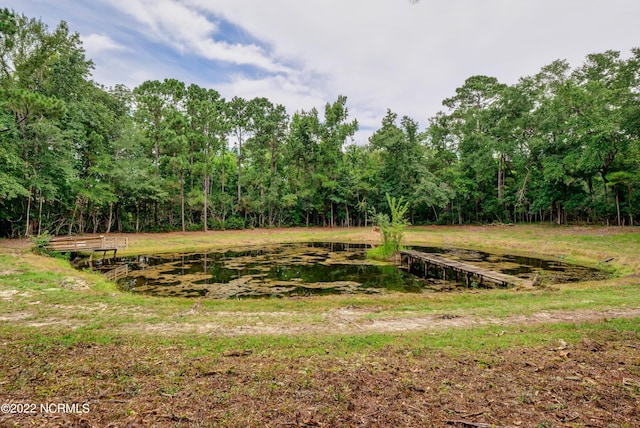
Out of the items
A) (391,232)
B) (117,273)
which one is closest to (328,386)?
(117,273)

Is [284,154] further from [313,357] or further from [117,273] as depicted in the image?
[313,357]

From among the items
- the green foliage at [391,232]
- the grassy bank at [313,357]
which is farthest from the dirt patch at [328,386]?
the green foliage at [391,232]

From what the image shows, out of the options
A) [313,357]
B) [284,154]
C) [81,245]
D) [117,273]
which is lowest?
[117,273]

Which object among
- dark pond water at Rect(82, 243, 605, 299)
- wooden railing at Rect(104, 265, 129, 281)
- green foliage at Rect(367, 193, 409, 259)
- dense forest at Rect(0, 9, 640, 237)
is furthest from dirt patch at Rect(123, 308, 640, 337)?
dense forest at Rect(0, 9, 640, 237)

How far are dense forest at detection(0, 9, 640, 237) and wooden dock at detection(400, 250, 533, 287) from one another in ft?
57.2

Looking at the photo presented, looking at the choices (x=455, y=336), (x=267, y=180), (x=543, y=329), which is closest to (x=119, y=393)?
(x=455, y=336)

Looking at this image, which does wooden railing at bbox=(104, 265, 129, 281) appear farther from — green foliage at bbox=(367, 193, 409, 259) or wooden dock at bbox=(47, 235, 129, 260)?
green foliage at bbox=(367, 193, 409, 259)

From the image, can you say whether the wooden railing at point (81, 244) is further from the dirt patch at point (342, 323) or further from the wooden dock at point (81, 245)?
the dirt patch at point (342, 323)

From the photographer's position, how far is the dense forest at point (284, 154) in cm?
2397

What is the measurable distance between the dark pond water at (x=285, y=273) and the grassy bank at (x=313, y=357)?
2.69 meters

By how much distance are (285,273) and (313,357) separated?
10612 mm

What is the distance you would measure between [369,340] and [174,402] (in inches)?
127

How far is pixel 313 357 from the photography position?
4.85 meters

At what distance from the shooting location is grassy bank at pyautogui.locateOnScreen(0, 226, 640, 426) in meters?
3.40
